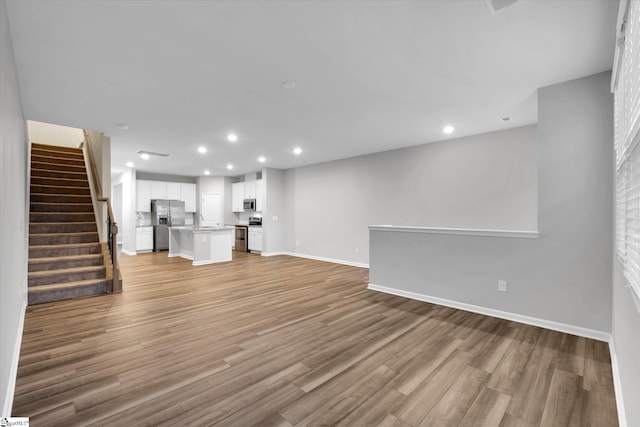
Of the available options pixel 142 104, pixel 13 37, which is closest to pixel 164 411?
pixel 13 37

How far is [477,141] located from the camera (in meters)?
4.92

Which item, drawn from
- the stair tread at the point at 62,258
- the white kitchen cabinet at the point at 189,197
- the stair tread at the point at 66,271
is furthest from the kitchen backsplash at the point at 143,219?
the stair tread at the point at 66,271

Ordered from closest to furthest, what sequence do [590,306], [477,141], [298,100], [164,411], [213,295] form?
[164,411] < [590,306] < [298,100] < [213,295] < [477,141]

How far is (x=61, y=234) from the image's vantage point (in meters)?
4.96

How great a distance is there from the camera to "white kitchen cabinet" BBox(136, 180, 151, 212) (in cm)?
907

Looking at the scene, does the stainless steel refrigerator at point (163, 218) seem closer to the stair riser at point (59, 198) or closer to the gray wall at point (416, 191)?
the stair riser at point (59, 198)

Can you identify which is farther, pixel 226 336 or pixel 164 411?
pixel 226 336

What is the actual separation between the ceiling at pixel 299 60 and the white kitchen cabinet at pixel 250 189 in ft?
15.2

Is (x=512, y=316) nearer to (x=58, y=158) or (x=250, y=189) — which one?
(x=250, y=189)

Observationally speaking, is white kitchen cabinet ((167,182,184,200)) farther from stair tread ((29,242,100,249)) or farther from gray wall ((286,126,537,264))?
stair tread ((29,242,100,249))

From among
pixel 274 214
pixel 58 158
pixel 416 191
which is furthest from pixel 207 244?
pixel 416 191

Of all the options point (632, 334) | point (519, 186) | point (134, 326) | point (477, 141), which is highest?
point (477, 141)

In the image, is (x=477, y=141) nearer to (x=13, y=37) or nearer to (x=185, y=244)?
(x=13, y=37)

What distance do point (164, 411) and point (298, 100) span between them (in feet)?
10.4
